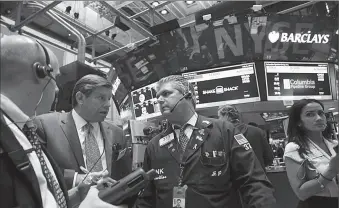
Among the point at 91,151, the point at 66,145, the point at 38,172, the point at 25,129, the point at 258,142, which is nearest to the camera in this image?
the point at 38,172

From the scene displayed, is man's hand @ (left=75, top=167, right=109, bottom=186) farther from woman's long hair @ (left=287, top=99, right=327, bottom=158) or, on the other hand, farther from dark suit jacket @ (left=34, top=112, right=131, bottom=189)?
woman's long hair @ (left=287, top=99, right=327, bottom=158)

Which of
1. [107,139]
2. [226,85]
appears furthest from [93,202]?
[226,85]

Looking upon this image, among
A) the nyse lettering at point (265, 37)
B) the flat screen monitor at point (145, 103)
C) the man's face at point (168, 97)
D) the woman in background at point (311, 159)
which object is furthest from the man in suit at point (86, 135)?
the nyse lettering at point (265, 37)

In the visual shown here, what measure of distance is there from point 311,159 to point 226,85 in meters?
2.46

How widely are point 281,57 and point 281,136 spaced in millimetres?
1225

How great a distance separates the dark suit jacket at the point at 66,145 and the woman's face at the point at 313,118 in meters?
1.47

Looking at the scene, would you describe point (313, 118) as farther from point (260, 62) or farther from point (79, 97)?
point (260, 62)

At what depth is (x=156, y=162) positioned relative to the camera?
7.27 ft

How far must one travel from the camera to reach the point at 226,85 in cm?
456

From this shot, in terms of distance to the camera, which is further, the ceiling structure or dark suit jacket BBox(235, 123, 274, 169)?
the ceiling structure

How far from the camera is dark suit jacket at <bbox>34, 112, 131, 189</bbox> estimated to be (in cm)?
191

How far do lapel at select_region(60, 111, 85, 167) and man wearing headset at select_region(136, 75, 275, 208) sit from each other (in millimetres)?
535

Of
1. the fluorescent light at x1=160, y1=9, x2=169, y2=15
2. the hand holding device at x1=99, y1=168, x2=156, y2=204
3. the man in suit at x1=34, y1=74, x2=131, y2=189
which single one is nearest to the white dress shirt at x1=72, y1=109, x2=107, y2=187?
the man in suit at x1=34, y1=74, x2=131, y2=189

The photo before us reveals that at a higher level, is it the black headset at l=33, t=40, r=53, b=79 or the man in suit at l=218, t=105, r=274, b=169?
the black headset at l=33, t=40, r=53, b=79
